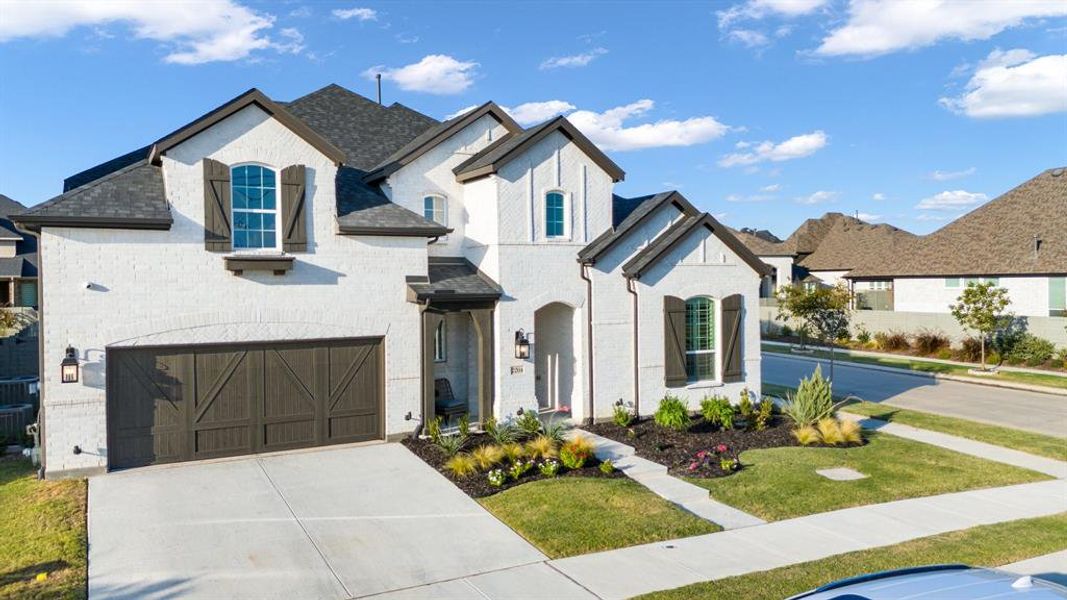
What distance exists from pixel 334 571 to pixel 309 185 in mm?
8112

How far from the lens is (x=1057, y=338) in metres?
28.7

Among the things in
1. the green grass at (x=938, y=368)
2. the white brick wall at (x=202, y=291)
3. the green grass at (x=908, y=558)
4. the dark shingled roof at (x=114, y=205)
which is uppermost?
the dark shingled roof at (x=114, y=205)

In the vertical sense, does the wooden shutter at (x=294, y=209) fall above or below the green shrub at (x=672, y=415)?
above

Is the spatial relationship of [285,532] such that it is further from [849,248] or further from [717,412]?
[849,248]

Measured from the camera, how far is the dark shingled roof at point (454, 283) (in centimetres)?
1527

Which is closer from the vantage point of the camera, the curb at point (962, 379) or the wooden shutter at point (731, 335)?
the wooden shutter at point (731, 335)

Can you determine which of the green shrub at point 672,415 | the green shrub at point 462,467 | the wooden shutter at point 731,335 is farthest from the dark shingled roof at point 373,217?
the wooden shutter at point 731,335

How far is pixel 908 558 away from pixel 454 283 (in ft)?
32.8

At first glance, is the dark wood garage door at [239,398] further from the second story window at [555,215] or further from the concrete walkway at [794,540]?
the concrete walkway at [794,540]

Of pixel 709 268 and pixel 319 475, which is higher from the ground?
pixel 709 268

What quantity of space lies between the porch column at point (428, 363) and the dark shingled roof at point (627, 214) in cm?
402

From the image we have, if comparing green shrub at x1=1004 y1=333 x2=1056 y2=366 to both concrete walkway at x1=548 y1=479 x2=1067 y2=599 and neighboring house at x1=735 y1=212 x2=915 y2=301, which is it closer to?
neighboring house at x1=735 y1=212 x2=915 y2=301

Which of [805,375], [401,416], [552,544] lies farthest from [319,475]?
[805,375]

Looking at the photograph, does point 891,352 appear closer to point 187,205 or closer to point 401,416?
point 401,416
